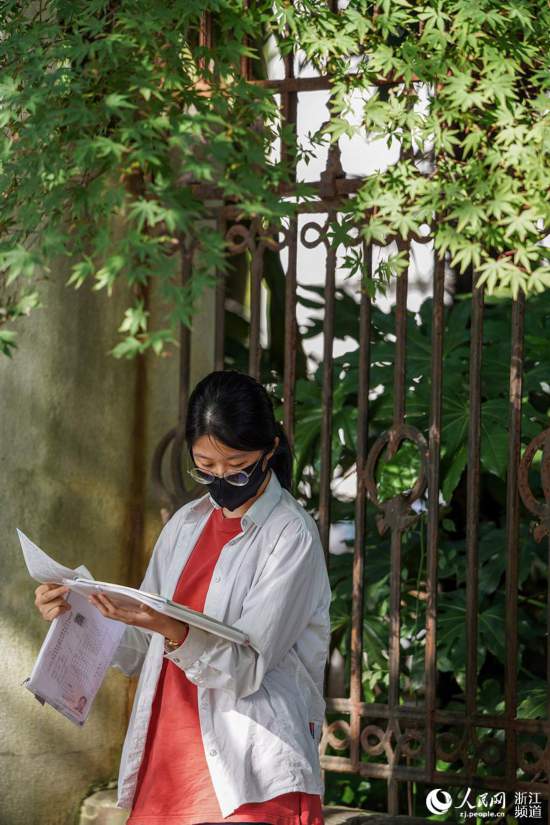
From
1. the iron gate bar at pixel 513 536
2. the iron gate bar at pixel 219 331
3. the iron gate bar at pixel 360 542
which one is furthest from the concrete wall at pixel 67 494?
the iron gate bar at pixel 513 536

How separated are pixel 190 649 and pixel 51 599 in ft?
1.42

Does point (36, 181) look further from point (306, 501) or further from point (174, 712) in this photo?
point (306, 501)

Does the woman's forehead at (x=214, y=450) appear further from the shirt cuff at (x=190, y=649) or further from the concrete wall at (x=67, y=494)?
the concrete wall at (x=67, y=494)

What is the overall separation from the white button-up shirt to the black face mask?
0.03m

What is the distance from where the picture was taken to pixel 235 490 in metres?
2.88

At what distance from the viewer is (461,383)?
16.0ft

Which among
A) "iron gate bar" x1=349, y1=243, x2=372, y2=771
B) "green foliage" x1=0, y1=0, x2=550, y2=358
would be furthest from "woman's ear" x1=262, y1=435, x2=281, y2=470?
"iron gate bar" x1=349, y1=243, x2=372, y2=771

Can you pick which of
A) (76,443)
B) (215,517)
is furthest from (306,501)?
(215,517)

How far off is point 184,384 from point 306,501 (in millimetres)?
1100

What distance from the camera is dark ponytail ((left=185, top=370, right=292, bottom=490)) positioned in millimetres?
2803

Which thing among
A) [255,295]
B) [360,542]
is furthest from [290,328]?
[360,542]

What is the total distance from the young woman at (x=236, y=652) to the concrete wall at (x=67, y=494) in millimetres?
1422

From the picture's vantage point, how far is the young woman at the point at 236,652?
105 inches

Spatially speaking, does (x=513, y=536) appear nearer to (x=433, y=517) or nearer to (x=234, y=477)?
(x=433, y=517)
